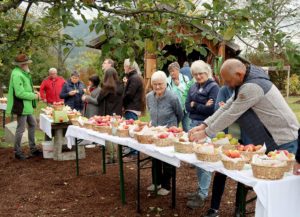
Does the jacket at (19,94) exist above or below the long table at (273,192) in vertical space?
above

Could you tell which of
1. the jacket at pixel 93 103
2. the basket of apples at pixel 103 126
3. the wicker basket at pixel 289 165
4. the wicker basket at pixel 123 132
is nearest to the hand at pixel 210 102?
the wicker basket at pixel 123 132

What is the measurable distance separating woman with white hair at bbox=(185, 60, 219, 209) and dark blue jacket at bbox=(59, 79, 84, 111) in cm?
354

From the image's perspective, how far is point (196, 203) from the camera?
14.7 feet

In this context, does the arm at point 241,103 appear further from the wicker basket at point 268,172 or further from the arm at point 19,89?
the arm at point 19,89

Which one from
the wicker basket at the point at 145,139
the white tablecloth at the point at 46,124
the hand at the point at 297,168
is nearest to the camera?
the hand at the point at 297,168

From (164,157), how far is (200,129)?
0.41m

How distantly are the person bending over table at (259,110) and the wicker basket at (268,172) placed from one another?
1.95ft

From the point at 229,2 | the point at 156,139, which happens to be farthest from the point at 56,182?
the point at 229,2

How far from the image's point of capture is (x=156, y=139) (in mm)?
3826

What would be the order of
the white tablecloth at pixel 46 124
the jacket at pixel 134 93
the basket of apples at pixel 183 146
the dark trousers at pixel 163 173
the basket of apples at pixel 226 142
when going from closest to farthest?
1. the basket of apples at pixel 226 142
2. the basket of apples at pixel 183 146
3. the dark trousers at pixel 163 173
4. the jacket at pixel 134 93
5. the white tablecloth at pixel 46 124

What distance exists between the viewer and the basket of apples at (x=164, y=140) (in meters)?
3.80

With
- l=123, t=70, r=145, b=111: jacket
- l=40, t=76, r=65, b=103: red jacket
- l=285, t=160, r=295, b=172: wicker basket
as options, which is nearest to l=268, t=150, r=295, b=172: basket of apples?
l=285, t=160, r=295, b=172: wicker basket

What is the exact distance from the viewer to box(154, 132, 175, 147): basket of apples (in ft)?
12.5

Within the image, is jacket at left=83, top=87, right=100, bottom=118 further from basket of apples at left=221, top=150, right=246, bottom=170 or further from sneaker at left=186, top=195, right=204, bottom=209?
basket of apples at left=221, top=150, right=246, bottom=170
